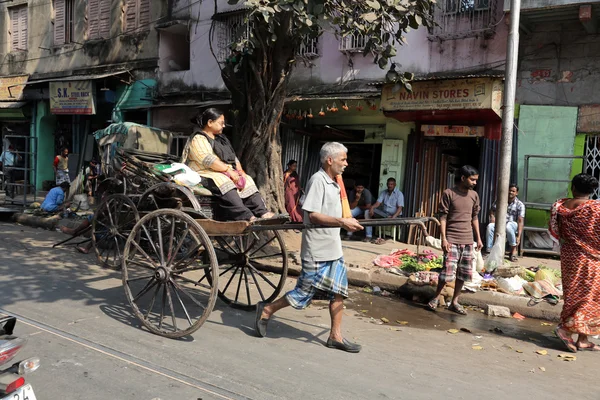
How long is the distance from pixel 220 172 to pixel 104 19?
13.6 metres

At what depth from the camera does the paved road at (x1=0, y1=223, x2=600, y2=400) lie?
136 inches

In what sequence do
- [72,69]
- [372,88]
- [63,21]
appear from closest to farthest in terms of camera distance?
[372,88] → [72,69] → [63,21]

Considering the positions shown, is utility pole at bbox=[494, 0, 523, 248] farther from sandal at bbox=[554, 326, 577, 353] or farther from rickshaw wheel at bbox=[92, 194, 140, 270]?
rickshaw wheel at bbox=[92, 194, 140, 270]

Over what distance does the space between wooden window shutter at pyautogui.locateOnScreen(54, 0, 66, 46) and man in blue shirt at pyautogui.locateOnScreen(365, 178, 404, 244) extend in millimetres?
13126

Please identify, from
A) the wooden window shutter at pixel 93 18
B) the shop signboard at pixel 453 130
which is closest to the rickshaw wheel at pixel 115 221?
the shop signboard at pixel 453 130

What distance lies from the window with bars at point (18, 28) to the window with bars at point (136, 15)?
18.7 feet

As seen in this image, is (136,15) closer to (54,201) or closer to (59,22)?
(59,22)

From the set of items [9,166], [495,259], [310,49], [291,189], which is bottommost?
[495,259]

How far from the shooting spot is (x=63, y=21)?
17.2m

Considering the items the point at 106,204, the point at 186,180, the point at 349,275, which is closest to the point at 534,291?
the point at 349,275

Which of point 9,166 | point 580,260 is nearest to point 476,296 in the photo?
point 580,260

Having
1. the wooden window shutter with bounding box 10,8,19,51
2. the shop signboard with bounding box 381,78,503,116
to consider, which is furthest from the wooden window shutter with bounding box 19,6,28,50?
the shop signboard with bounding box 381,78,503,116

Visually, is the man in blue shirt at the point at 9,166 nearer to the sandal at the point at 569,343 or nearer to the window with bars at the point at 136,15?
the window with bars at the point at 136,15

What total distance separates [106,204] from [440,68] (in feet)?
22.9
